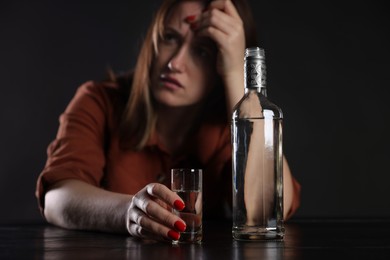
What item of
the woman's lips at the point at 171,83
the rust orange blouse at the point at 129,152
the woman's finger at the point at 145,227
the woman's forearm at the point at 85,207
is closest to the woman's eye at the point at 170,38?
the woman's lips at the point at 171,83

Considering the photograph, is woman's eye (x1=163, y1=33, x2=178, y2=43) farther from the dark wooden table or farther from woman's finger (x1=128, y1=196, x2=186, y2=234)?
woman's finger (x1=128, y1=196, x2=186, y2=234)

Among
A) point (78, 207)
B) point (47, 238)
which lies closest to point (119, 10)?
point (78, 207)

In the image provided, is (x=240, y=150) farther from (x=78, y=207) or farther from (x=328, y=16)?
(x=328, y=16)

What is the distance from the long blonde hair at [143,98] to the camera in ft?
5.74

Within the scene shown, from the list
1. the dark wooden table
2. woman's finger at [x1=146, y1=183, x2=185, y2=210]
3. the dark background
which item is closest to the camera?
the dark wooden table

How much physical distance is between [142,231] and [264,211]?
0.20 m

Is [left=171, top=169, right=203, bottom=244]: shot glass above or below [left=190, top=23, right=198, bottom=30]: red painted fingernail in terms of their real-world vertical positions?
below

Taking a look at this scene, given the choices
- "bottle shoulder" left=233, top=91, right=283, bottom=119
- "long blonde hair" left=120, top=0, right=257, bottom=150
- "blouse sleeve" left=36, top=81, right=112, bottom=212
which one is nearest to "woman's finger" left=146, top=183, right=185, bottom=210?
"bottle shoulder" left=233, top=91, right=283, bottom=119

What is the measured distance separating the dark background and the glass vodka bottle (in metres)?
1.73

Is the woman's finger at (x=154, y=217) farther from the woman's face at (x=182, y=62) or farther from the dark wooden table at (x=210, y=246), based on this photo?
the woman's face at (x=182, y=62)

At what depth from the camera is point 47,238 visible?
1.10m

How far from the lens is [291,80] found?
2721 millimetres

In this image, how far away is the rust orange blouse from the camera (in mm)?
1707

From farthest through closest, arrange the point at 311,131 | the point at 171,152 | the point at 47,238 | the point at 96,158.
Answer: the point at 311,131 → the point at 171,152 → the point at 96,158 → the point at 47,238
